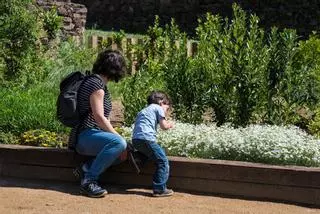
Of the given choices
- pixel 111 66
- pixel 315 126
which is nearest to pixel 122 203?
pixel 111 66

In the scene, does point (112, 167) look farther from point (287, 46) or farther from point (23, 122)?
point (287, 46)

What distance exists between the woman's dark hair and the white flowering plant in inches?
36.3

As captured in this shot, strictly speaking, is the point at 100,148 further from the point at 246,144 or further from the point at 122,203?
the point at 246,144

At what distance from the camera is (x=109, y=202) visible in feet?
22.3

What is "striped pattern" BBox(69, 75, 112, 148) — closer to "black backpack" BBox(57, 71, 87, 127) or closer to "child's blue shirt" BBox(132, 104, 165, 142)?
"black backpack" BBox(57, 71, 87, 127)

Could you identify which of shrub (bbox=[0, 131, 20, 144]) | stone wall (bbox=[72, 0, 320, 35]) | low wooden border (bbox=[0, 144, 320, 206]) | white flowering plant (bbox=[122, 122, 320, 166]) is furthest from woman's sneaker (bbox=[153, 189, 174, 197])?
stone wall (bbox=[72, 0, 320, 35])

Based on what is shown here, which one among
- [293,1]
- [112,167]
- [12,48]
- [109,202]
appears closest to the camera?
[109,202]

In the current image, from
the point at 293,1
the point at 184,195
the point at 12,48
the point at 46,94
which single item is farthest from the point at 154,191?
the point at 293,1

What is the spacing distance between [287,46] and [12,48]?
4.41 m

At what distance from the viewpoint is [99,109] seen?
693 cm

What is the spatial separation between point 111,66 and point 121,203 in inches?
51.0

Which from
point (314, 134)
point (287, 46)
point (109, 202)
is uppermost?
point (287, 46)

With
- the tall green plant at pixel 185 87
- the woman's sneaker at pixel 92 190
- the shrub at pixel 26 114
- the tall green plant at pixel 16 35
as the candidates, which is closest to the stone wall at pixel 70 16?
the tall green plant at pixel 16 35

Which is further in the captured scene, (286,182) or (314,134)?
(314,134)
